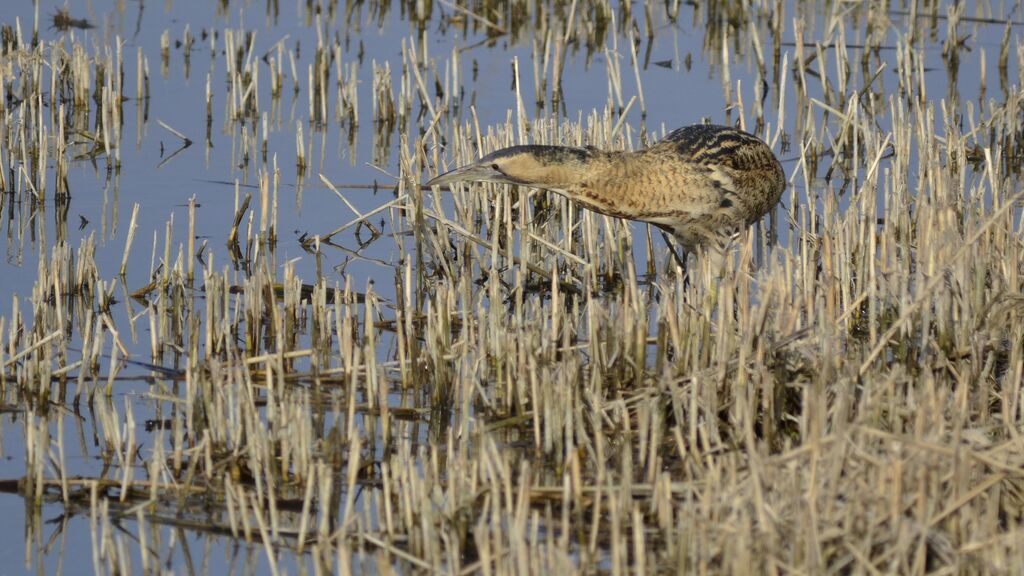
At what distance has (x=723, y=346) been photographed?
6.17 m

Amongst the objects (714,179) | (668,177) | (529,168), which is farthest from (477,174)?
(714,179)

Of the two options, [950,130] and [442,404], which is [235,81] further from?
[442,404]

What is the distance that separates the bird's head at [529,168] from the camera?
7.42 m

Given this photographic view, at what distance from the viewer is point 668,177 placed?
7738mm

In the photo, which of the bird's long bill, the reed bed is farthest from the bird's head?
the reed bed

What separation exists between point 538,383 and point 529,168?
1558mm

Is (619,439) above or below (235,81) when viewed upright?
below

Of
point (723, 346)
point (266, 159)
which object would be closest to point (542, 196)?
point (266, 159)

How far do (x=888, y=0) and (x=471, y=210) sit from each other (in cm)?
760

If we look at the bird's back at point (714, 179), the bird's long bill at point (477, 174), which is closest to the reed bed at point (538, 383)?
the bird's back at point (714, 179)

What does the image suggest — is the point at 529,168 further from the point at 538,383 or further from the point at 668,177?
the point at 538,383

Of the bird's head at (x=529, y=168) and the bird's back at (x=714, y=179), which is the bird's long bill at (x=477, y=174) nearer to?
the bird's head at (x=529, y=168)

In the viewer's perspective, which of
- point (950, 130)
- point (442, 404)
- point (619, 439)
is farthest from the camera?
point (950, 130)

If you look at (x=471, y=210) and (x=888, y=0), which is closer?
(x=471, y=210)
